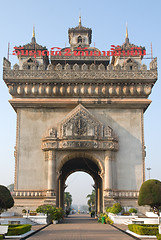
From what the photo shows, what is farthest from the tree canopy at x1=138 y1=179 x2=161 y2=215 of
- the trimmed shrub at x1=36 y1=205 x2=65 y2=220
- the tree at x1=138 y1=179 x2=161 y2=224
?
the trimmed shrub at x1=36 y1=205 x2=65 y2=220

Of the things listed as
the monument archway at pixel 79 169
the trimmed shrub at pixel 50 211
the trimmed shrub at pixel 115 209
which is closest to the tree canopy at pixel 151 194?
the trimmed shrub at pixel 115 209

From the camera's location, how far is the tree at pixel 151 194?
18.8 meters

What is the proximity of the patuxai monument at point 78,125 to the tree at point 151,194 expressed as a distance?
829 centimetres

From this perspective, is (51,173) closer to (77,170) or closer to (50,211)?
(50,211)

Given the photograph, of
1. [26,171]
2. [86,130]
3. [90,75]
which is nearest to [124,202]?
[86,130]

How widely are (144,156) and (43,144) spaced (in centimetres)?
894

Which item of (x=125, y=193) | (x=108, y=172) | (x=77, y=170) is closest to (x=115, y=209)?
(x=125, y=193)

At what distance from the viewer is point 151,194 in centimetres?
1914

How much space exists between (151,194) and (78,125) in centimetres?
1124

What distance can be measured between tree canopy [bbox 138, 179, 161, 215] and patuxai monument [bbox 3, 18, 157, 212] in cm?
829

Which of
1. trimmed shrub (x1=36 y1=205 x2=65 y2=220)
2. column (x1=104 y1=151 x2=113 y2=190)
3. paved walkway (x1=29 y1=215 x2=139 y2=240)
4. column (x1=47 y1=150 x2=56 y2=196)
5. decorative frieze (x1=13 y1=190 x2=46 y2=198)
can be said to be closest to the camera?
paved walkway (x1=29 y1=215 x2=139 y2=240)

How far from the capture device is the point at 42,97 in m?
30.3

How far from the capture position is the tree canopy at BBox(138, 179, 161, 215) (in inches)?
742

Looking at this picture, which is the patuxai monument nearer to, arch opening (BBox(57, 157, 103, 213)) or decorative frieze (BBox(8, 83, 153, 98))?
decorative frieze (BBox(8, 83, 153, 98))
